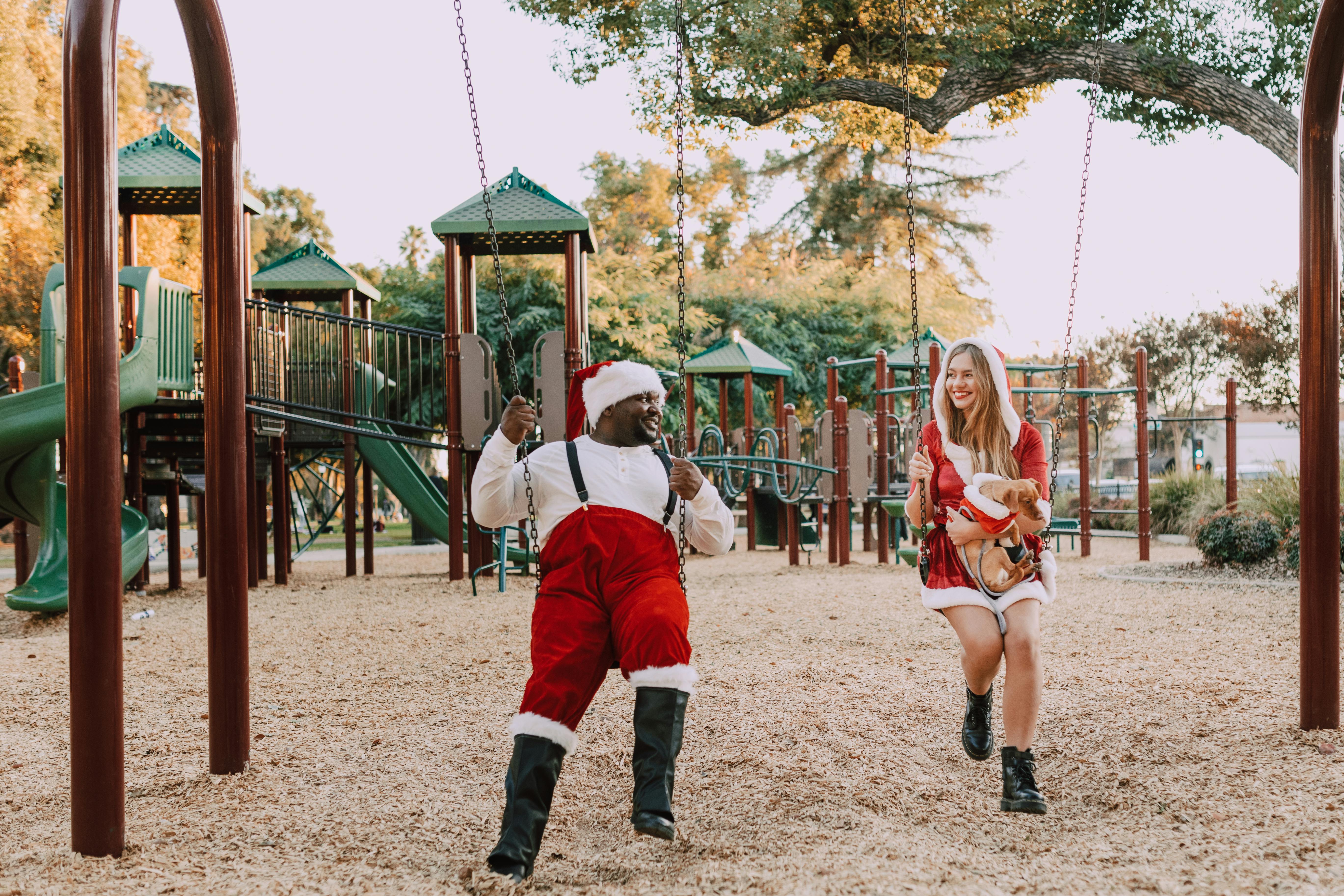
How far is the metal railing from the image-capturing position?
9.98 meters

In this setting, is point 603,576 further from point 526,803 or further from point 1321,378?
point 1321,378

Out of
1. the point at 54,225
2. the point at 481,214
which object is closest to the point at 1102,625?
the point at 481,214

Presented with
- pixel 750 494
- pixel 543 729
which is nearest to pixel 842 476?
pixel 750 494

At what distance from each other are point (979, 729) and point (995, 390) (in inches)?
43.6

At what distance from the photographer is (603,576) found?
292 centimetres

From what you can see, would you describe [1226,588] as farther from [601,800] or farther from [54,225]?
[54,225]

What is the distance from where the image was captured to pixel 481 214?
33.3 ft

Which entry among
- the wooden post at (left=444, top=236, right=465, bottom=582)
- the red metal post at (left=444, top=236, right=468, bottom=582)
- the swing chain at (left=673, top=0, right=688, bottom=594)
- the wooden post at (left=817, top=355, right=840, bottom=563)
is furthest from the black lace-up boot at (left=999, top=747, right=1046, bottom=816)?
the wooden post at (left=817, top=355, right=840, bottom=563)

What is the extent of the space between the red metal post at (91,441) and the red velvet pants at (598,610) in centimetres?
110

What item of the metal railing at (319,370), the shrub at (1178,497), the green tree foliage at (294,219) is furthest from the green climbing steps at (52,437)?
the green tree foliage at (294,219)

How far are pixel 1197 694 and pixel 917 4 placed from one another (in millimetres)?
10391

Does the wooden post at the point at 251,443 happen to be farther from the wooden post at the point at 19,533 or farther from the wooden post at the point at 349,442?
the wooden post at the point at 19,533

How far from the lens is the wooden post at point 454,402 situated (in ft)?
32.4

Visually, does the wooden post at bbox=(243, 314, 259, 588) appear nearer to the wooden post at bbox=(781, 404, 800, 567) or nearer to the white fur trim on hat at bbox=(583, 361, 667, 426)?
the wooden post at bbox=(781, 404, 800, 567)
